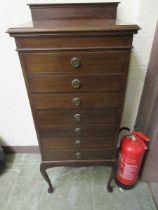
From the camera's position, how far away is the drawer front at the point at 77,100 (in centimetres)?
87

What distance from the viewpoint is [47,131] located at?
3.29ft

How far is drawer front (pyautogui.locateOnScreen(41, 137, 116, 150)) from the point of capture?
1044 mm

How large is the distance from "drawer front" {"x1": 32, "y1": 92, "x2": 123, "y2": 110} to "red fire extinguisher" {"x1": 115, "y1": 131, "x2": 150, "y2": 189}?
0.42 metres

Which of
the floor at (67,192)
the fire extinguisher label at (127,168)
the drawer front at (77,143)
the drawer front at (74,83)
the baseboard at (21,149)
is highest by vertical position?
the drawer front at (74,83)

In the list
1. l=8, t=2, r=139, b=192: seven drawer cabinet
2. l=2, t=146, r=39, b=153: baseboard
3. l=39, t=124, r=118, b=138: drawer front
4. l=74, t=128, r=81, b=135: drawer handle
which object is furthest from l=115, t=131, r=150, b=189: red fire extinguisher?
l=2, t=146, r=39, b=153: baseboard

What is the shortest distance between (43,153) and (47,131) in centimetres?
20

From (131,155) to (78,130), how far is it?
46 cm

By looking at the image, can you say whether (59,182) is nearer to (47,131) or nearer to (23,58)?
(47,131)

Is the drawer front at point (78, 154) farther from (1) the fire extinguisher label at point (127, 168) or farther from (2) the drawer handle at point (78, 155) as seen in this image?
(1) the fire extinguisher label at point (127, 168)

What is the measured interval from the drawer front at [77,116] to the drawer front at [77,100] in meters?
0.04

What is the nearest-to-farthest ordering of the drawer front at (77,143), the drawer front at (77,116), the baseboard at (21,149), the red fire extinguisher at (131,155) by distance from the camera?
the drawer front at (77,116), the drawer front at (77,143), the red fire extinguisher at (131,155), the baseboard at (21,149)

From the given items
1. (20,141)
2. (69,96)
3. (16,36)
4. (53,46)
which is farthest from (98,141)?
(20,141)

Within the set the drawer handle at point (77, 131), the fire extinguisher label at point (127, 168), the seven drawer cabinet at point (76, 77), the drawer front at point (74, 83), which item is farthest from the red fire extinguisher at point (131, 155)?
the drawer front at point (74, 83)

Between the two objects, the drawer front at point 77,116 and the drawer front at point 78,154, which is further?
the drawer front at point 78,154
